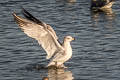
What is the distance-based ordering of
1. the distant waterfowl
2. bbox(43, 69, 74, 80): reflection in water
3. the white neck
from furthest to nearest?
the distant waterfowl, the white neck, bbox(43, 69, 74, 80): reflection in water

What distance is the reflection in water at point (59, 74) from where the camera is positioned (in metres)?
21.7

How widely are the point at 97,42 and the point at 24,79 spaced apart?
6564mm

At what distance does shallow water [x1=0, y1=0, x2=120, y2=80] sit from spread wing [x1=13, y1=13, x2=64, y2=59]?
3.57 feet

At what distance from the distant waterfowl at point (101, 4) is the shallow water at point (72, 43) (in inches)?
17.3

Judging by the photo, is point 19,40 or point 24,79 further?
point 19,40

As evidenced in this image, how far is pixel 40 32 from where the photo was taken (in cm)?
2198

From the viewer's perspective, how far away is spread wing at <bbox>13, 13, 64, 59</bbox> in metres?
21.8

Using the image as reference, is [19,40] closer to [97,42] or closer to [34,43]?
[34,43]

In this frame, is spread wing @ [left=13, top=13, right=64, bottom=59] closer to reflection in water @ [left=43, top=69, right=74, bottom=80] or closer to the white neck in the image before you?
the white neck

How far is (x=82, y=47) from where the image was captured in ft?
84.9

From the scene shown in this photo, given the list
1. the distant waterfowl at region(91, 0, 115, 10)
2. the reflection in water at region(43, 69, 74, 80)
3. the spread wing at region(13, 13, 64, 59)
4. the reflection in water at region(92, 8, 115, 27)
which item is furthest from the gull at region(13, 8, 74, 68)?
the distant waterfowl at region(91, 0, 115, 10)

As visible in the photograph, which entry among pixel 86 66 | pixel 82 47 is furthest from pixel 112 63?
Result: pixel 82 47

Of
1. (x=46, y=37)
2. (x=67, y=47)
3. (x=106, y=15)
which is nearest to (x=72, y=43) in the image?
(x=67, y=47)

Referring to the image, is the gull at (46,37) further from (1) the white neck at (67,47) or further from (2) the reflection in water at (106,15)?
(2) the reflection in water at (106,15)
